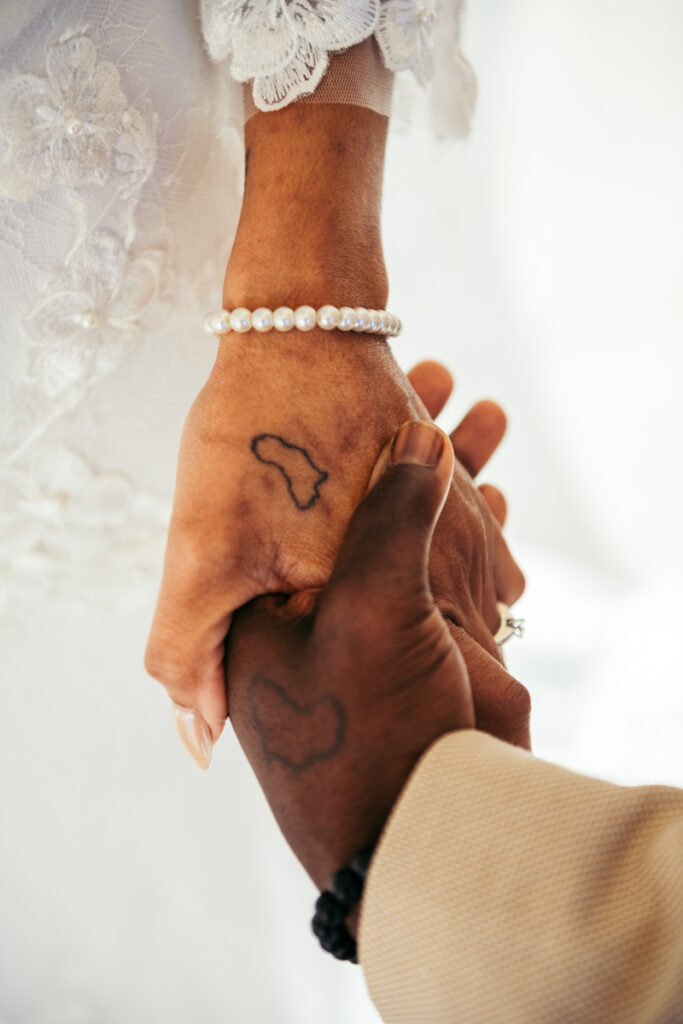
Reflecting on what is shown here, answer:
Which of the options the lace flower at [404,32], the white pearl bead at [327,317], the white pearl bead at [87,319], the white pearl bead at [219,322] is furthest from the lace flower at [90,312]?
the lace flower at [404,32]

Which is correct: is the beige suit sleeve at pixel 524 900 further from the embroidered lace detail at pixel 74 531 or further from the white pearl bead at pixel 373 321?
the embroidered lace detail at pixel 74 531

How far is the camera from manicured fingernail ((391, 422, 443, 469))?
0.84m

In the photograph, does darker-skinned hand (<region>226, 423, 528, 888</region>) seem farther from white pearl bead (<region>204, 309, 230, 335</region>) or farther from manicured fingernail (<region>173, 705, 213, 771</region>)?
white pearl bead (<region>204, 309, 230, 335</region>)

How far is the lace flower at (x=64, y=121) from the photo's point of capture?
0.79 m

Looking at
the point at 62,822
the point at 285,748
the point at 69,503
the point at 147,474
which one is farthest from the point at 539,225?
the point at 62,822

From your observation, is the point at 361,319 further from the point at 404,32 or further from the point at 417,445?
the point at 404,32

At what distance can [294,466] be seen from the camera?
2.91 feet

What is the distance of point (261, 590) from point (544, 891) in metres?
0.39

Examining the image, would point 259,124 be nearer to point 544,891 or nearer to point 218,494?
point 218,494

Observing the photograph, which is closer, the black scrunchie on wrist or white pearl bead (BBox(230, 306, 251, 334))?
the black scrunchie on wrist

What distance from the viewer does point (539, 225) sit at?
4.74 ft

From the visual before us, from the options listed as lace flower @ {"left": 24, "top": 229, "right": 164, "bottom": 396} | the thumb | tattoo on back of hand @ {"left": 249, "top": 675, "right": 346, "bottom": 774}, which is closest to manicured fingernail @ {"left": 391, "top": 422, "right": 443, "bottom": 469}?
the thumb

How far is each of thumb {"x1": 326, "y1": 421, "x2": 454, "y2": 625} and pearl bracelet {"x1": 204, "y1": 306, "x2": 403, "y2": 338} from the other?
5.2 inches

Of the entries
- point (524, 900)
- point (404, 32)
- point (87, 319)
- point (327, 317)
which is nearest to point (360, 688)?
point (524, 900)
